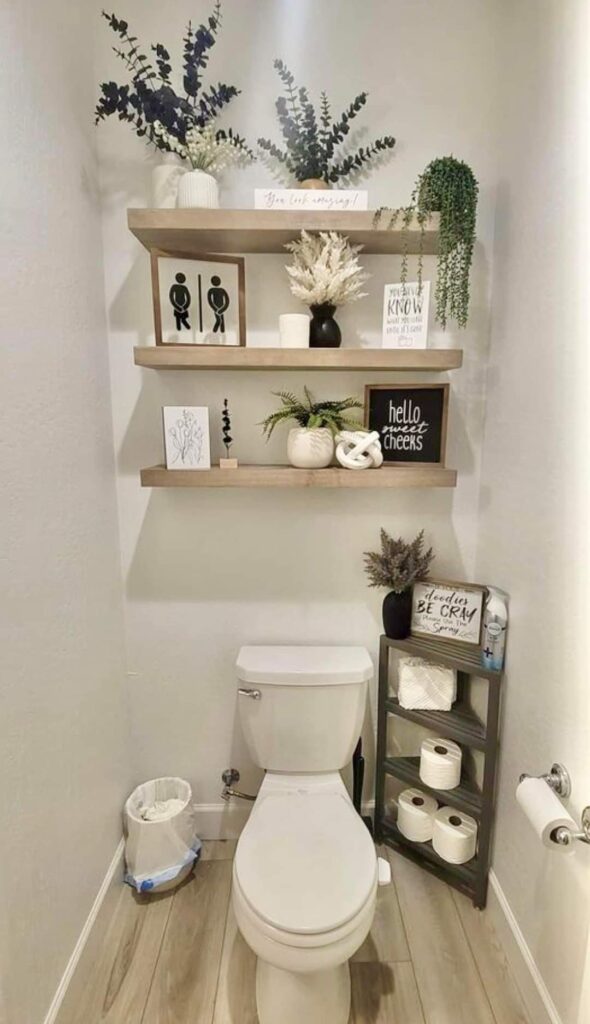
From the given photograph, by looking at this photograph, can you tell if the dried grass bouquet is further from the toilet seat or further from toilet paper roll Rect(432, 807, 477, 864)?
toilet paper roll Rect(432, 807, 477, 864)

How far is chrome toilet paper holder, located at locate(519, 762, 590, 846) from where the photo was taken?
0.93m

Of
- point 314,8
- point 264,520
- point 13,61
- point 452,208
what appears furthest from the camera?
point 264,520

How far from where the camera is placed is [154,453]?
64.6 inches

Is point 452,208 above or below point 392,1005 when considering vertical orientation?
above

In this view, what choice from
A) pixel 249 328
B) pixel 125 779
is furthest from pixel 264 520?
pixel 125 779

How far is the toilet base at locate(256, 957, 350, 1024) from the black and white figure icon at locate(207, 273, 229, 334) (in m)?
1.63

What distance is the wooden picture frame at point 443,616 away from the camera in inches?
61.8

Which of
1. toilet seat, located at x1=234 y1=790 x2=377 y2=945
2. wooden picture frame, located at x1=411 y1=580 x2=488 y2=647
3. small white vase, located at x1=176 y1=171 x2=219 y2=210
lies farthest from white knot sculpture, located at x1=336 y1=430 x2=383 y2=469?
toilet seat, located at x1=234 y1=790 x2=377 y2=945

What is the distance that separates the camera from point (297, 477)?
1.44 meters

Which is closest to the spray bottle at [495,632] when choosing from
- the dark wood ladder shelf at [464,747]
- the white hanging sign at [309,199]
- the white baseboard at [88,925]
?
the dark wood ladder shelf at [464,747]

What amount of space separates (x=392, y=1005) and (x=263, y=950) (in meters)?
0.49

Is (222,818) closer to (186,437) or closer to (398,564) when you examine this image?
(398,564)

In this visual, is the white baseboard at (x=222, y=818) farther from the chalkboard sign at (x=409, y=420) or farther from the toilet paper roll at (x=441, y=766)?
the chalkboard sign at (x=409, y=420)

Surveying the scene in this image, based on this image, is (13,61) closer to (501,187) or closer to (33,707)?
(501,187)
